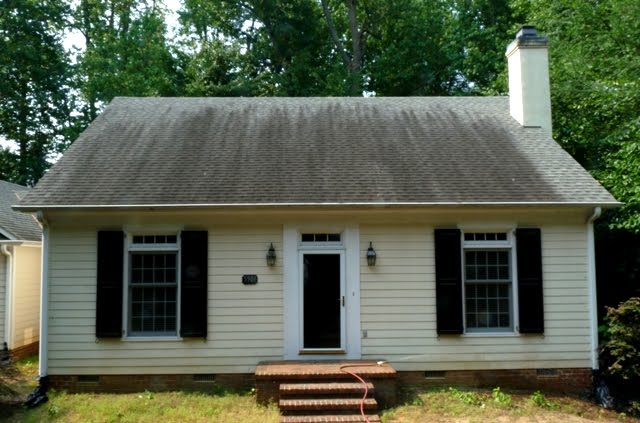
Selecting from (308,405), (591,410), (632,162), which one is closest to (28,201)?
(308,405)

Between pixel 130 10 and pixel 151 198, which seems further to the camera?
pixel 130 10

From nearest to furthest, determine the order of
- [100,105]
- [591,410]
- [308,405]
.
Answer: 1. [308,405]
2. [591,410]
3. [100,105]

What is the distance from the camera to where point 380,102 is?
1234 centimetres

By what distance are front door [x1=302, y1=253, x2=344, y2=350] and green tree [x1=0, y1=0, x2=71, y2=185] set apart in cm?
1914

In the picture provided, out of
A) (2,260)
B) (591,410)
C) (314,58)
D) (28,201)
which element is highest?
(314,58)

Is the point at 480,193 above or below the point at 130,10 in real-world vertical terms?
below

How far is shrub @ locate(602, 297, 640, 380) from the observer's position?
810 centimetres

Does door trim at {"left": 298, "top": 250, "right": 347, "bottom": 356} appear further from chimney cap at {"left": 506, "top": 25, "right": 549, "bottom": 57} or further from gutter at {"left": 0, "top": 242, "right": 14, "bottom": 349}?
gutter at {"left": 0, "top": 242, "right": 14, "bottom": 349}

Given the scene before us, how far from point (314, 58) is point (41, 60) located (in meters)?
12.3

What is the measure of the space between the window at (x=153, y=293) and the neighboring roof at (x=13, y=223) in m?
3.92

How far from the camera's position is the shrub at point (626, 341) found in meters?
8.10

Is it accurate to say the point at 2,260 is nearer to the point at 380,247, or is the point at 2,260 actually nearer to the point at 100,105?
the point at 380,247

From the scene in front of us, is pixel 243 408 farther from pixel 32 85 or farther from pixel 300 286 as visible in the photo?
pixel 32 85

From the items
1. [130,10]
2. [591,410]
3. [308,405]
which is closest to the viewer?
[308,405]
